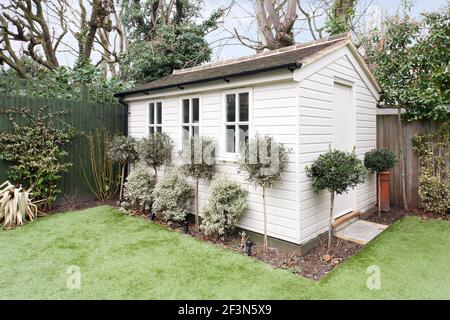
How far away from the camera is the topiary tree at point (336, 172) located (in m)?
3.94

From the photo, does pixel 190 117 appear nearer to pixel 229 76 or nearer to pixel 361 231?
pixel 229 76

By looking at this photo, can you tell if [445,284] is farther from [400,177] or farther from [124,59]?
[124,59]

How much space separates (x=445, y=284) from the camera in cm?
329

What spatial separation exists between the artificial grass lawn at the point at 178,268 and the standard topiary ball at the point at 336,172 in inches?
41.8

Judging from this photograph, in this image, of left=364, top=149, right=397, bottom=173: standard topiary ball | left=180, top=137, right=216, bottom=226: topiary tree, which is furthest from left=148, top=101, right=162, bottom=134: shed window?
left=364, top=149, right=397, bottom=173: standard topiary ball

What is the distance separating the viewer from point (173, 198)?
17.5 ft

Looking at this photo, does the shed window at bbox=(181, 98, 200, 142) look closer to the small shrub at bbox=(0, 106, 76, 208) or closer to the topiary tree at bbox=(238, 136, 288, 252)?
the topiary tree at bbox=(238, 136, 288, 252)

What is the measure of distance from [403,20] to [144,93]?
593 centimetres

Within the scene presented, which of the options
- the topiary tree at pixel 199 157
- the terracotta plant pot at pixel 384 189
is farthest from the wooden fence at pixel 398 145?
the topiary tree at pixel 199 157

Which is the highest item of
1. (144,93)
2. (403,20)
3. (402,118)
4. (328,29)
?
(328,29)

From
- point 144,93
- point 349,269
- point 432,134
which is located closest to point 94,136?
point 144,93

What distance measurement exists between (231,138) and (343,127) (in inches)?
84.3
